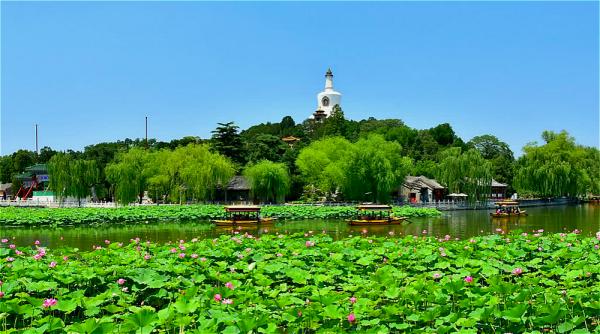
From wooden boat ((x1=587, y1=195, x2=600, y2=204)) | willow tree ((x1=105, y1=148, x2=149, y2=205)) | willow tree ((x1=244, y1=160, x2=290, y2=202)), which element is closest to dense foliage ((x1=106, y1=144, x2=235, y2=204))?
willow tree ((x1=105, y1=148, x2=149, y2=205))

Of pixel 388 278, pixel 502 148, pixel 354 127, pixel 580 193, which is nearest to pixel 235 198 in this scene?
pixel 354 127

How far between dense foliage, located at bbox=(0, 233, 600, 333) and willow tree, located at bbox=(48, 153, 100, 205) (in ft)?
79.0

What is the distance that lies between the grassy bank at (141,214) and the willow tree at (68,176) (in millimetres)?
5856

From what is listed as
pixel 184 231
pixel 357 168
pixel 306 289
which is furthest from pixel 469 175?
pixel 306 289

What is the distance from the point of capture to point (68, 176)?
3020cm

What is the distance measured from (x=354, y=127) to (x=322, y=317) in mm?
53717

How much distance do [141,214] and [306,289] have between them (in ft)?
61.7

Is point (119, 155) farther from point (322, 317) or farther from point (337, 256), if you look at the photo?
point (322, 317)

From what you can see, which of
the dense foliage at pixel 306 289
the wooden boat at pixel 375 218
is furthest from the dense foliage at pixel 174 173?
the dense foliage at pixel 306 289

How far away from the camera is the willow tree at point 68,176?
30.1 m

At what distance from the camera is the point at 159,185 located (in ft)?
108

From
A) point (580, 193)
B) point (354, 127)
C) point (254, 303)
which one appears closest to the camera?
point (254, 303)

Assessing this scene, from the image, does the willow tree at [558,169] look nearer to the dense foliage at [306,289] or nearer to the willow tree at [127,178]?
the willow tree at [127,178]

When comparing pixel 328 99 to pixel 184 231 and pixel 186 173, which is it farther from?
pixel 184 231
